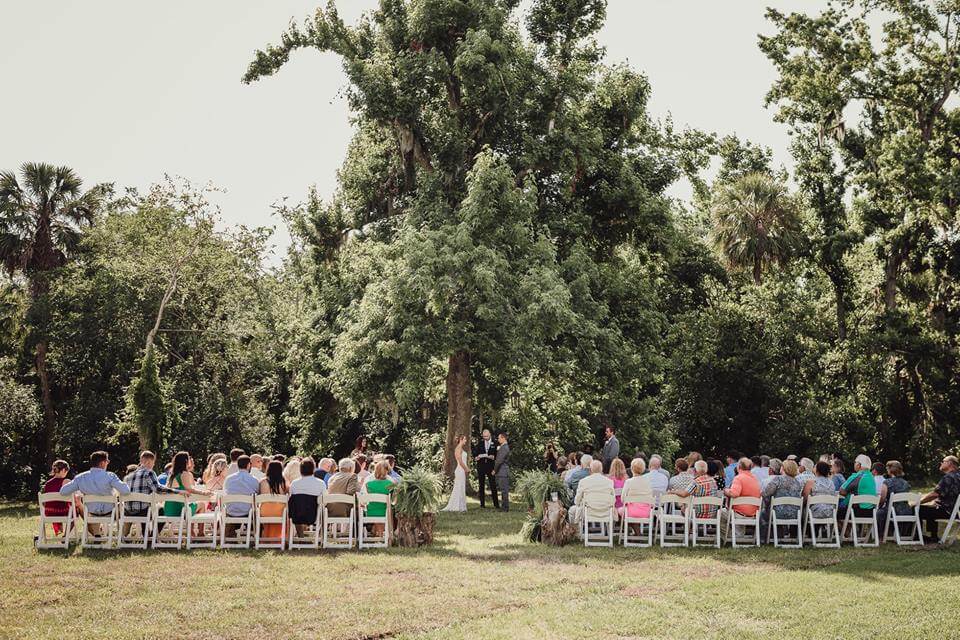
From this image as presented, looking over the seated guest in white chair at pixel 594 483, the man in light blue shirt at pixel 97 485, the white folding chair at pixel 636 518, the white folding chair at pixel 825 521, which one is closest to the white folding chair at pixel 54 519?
the man in light blue shirt at pixel 97 485

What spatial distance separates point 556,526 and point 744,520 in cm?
293

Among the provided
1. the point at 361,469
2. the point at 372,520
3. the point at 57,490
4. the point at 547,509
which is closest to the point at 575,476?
the point at 547,509

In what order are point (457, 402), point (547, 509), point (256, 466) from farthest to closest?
1. point (457, 402)
2. point (256, 466)
3. point (547, 509)

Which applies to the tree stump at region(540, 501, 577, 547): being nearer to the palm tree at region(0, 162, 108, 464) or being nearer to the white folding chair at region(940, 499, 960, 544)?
the white folding chair at region(940, 499, 960, 544)

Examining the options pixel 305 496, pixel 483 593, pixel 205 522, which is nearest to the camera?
pixel 483 593

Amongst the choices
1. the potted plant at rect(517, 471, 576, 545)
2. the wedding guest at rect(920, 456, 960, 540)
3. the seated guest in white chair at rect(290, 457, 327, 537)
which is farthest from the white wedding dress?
the wedding guest at rect(920, 456, 960, 540)

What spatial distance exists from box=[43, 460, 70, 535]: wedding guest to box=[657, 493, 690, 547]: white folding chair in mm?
8968

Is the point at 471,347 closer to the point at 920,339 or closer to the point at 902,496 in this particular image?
the point at 902,496

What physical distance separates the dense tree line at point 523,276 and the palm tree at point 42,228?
0.33 ft

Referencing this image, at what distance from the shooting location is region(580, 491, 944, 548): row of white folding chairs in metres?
13.9

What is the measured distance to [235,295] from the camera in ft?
109

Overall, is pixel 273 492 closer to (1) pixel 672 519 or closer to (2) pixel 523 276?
(1) pixel 672 519

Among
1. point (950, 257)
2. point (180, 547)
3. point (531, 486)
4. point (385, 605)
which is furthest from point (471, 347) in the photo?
point (950, 257)

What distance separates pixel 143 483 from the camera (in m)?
13.6
